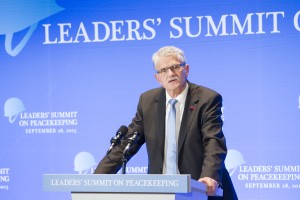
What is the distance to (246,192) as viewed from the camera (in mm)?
5227

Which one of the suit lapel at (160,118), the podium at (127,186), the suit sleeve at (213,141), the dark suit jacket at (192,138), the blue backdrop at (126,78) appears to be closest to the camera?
the podium at (127,186)

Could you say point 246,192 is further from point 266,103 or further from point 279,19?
point 279,19

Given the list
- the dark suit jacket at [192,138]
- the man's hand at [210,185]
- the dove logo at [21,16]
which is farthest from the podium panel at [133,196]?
the dove logo at [21,16]

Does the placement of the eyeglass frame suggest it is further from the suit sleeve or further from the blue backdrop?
the blue backdrop

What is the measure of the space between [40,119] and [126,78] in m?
0.86

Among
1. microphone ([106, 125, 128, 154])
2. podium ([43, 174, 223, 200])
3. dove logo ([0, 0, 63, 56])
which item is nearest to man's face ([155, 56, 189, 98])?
microphone ([106, 125, 128, 154])

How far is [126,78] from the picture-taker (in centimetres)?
562

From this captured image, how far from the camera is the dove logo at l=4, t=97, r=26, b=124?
5793 millimetres

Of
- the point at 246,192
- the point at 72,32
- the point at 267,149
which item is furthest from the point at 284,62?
the point at 72,32

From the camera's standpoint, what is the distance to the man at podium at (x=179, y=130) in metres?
3.70

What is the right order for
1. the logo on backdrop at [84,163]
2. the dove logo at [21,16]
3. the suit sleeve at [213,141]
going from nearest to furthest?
the suit sleeve at [213,141] → the logo on backdrop at [84,163] → the dove logo at [21,16]

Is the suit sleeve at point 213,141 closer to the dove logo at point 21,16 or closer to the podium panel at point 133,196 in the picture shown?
the podium panel at point 133,196

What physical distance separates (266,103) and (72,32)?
1826 millimetres

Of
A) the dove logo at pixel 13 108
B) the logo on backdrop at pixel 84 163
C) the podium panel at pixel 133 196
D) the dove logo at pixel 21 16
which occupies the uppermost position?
the dove logo at pixel 21 16
